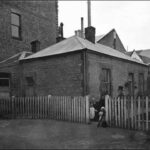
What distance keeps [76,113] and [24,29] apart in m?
11.5

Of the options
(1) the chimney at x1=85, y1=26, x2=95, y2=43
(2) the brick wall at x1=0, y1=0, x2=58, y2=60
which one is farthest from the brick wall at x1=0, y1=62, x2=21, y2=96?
(1) the chimney at x1=85, y1=26, x2=95, y2=43

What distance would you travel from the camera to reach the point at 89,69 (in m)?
Result: 11.1

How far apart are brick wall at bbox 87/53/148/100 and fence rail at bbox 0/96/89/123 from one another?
6.36 feet

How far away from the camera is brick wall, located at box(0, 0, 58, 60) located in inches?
616

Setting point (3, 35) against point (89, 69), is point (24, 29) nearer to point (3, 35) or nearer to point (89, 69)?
point (3, 35)

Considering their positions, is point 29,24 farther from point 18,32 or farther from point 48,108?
point 48,108

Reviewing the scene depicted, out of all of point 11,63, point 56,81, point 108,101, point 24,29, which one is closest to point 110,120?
point 108,101

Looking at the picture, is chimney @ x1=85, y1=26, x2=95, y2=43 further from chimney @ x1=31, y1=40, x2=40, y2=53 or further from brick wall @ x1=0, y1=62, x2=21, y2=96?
brick wall @ x1=0, y1=62, x2=21, y2=96

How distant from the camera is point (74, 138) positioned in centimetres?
657

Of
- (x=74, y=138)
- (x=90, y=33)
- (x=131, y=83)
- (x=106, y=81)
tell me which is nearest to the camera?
(x=74, y=138)

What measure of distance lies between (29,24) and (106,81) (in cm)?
1016

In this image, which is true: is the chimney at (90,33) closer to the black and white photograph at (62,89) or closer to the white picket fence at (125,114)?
the black and white photograph at (62,89)

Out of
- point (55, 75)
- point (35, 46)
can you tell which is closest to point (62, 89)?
point (55, 75)

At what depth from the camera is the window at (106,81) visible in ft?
41.9
